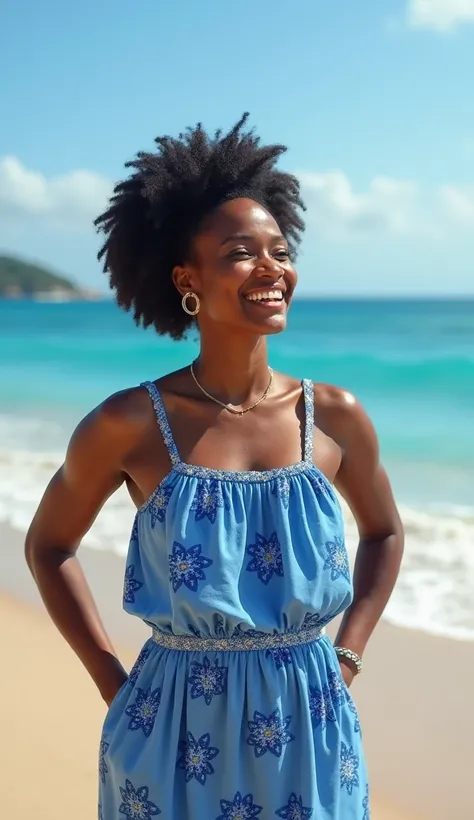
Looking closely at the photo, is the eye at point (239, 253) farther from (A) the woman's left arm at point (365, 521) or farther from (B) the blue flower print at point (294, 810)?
(B) the blue flower print at point (294, 810)

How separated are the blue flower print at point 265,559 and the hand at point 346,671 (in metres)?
0.45

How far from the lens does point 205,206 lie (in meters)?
2.34

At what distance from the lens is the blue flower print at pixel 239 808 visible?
2.04 meters

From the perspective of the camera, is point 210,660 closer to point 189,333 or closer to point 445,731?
point 189,333

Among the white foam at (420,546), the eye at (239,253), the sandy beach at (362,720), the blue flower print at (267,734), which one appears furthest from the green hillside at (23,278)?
the blue flower print at (267,734)

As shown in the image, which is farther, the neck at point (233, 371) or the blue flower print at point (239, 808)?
the neck at point (233, 371)

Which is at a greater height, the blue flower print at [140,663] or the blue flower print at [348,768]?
the blue flower print at [140,663]

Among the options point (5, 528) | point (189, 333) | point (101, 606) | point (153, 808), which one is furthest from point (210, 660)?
point (5, 528)

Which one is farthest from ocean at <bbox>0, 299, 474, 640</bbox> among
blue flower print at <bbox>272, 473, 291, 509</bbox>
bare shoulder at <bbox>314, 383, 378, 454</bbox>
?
blue flower print at <bbox>272, 473, 291, 509</bbox>

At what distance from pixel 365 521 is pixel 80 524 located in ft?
2.41

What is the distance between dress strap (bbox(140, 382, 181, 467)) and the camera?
7.20 feet

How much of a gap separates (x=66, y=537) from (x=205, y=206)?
881 millimetres

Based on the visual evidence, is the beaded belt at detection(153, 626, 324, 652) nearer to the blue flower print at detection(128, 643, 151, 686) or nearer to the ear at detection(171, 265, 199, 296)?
the blue flower print at detection(128, 643, 151, 686)

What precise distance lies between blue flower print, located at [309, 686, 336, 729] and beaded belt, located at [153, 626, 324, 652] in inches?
4.4
